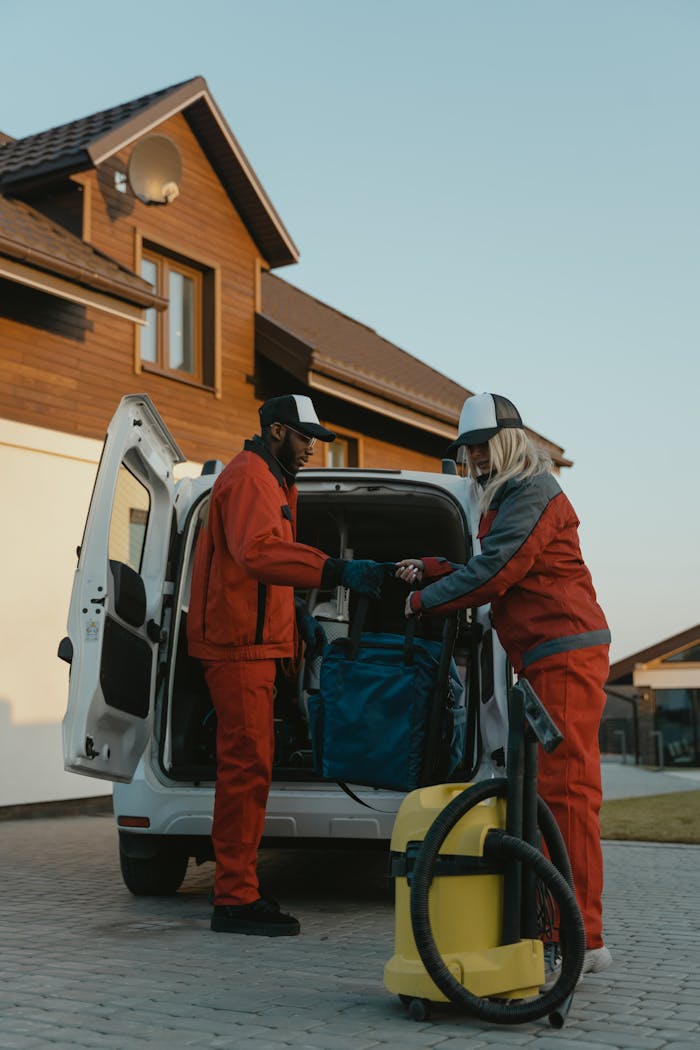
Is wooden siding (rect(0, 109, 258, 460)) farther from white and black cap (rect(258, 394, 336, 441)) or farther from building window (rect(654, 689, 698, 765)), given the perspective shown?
building window (rect(654, 689, 698, 765))

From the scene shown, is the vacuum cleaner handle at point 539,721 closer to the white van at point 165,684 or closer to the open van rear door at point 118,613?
the white van at point 165,684

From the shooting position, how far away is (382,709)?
15.8ft

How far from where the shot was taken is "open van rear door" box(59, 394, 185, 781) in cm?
522

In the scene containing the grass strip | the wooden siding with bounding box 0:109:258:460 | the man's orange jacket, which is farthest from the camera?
the wooden siding with bounding box 0:109:258:460

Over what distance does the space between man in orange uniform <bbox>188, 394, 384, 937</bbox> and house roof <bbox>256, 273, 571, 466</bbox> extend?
9.71 m

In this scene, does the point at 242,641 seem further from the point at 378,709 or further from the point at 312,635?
the point at 312,635

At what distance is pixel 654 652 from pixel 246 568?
3389 cm

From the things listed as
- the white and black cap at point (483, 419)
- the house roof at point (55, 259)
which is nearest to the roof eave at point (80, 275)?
the house roof at point (55, 259)

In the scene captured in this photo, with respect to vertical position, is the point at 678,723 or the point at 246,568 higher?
the point at 246,568

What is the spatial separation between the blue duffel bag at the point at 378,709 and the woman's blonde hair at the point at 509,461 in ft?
2.08

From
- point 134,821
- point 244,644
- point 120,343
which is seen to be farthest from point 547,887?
point 120,343

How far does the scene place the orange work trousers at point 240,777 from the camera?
17.4ft

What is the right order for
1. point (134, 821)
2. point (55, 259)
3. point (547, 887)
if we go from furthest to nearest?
point (55, 259)
point (134, 821)
point (547, 887)

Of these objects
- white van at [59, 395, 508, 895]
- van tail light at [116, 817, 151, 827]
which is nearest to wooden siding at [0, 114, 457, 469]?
white van at [59, 395, 508, 895]
